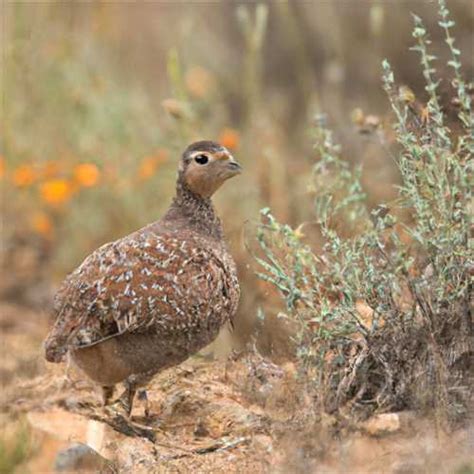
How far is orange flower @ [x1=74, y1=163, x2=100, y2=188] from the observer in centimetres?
787

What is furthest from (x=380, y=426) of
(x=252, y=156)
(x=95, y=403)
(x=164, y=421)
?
(x=252, y=156)

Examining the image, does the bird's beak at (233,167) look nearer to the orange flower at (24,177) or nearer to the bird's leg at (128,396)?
the bird's leg at (128,396)

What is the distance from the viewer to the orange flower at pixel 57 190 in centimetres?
803

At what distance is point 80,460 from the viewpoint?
15.4 ft

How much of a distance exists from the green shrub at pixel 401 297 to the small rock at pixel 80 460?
85cm

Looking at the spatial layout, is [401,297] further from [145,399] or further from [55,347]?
[55,347]

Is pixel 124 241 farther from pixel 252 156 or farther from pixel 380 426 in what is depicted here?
pixel 252 156

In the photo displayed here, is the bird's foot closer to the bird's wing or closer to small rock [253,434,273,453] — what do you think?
the bird's wing

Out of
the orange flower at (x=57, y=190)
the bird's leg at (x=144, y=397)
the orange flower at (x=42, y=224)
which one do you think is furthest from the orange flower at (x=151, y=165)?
the bird's leg at (x=144, y=397)

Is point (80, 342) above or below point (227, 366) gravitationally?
above

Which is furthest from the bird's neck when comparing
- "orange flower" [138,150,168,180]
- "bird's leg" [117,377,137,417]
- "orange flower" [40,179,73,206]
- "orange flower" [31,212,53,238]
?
"orange flower" [31,212,53,238]

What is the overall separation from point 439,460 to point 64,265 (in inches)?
209

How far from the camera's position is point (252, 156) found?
27.6ft

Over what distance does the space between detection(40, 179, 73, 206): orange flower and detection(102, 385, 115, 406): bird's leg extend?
3055 mm
